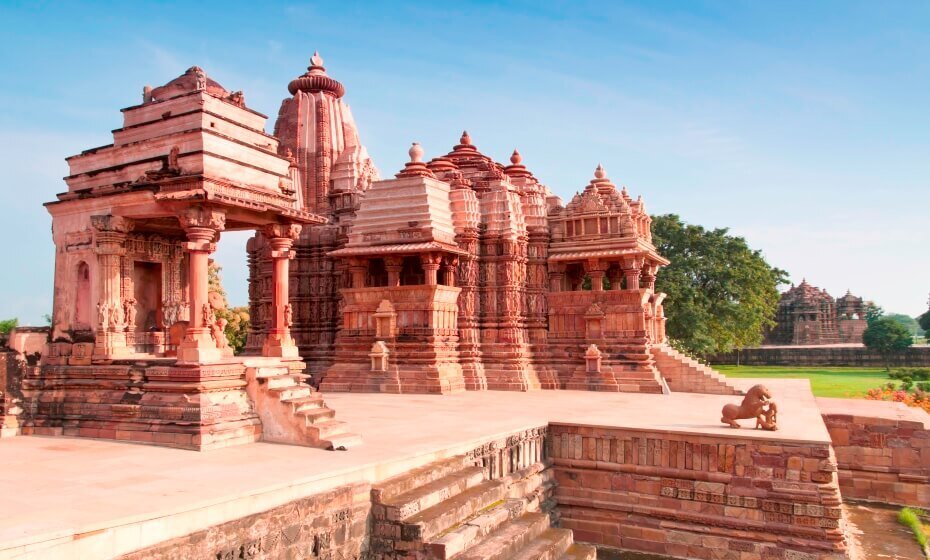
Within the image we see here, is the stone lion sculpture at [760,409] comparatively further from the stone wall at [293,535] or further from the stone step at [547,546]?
the stone wall at [293,535]

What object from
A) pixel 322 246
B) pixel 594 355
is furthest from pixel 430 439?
pixel 322 246

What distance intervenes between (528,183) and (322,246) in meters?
6.75

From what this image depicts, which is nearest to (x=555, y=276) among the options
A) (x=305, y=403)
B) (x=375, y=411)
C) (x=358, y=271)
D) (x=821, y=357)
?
(x=358, y=271)

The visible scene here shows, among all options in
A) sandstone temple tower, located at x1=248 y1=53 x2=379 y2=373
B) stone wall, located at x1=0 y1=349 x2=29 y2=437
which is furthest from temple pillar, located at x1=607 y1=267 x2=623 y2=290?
stone wall, located at x1=0 y1=349 x2=29 y2=437

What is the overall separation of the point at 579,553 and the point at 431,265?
36.6ft

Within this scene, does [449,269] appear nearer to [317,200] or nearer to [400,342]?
[400,342]

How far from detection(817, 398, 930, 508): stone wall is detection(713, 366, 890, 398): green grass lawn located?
9.67 metres

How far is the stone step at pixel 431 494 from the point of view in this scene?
286 inches

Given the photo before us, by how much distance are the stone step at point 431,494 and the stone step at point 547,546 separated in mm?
Result: 973

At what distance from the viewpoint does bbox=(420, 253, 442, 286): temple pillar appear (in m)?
18.9

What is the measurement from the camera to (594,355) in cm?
1955

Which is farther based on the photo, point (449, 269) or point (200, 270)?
point (449, 269)

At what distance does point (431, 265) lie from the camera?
1891 centimetres

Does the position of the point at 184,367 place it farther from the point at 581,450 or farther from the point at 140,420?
the point at 581,450
